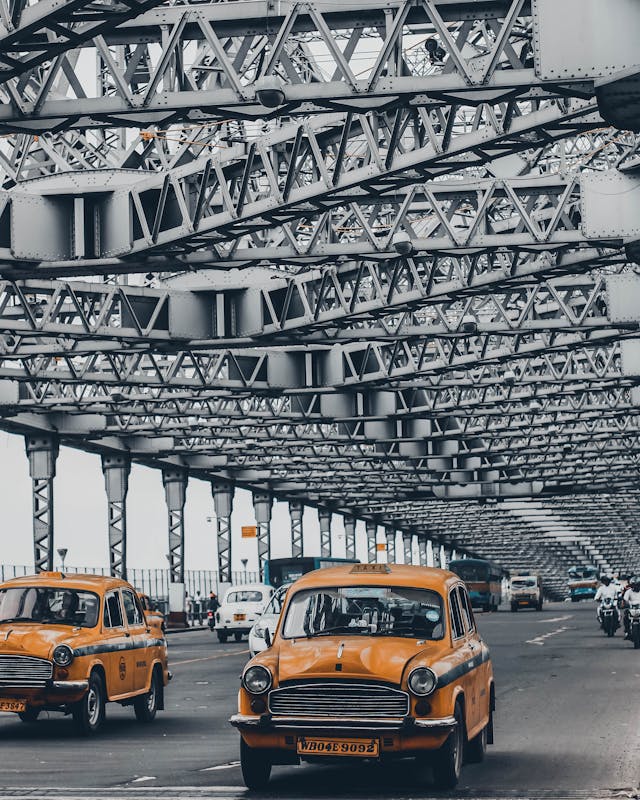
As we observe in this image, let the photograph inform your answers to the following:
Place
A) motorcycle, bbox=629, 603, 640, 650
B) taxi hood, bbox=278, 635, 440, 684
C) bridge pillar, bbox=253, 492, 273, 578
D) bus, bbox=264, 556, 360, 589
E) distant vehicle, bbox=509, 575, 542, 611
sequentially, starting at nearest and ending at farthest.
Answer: taxi hood, bbox=278, 635, 440, 684 → motorcycle, bbox=629, 603, 640, 650 → bus, bbox=264, 556, 360, 589 → bridge pillar, bbox=253, 492, 273, 578 → distant vehicle, bbox=509, 575, 542, 611

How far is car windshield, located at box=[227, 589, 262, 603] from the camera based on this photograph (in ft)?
155

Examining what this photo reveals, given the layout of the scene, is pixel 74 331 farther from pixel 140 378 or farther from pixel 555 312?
pixel 555 312

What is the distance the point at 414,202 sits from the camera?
26.5 metres

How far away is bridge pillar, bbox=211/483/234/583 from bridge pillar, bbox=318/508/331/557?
19.7 meters

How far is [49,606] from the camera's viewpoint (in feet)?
58.2

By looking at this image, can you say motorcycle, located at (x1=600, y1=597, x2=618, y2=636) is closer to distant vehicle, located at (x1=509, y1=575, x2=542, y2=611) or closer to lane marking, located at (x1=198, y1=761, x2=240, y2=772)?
lane marking, located at (x1=198, y1=761, x2=240, y2=772)

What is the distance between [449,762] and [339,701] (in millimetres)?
1084

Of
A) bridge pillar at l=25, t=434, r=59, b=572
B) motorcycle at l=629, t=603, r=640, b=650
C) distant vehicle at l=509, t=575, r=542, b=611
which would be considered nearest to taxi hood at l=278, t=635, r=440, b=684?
motorcycle at l=629, t=603, r=640, b=650

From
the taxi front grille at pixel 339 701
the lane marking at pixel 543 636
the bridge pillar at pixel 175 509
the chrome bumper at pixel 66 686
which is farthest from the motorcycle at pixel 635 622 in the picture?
the bridge pillar at pixel 175 509

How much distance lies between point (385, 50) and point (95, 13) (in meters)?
3.17

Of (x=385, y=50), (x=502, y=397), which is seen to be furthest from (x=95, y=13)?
(x=502, y=397)

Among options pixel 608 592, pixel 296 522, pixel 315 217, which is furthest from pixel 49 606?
pixel 296 522

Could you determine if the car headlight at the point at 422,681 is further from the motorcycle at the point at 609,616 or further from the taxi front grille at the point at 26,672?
the motorcycle at the point at 609,616

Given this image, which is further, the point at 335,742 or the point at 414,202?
the point at 414,202
